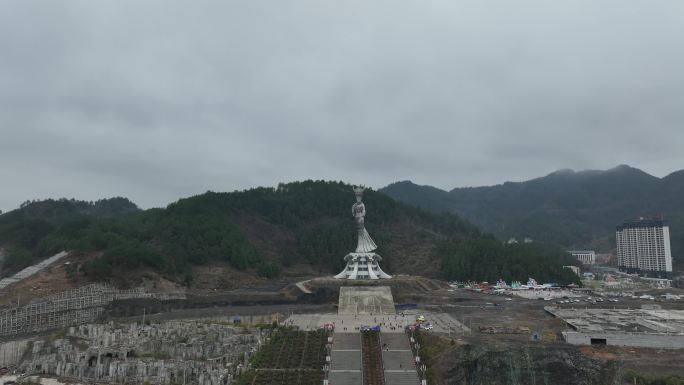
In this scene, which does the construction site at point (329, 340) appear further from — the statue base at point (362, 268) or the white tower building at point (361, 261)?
the white tower building at point (361, 261)

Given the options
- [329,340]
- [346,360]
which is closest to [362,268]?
[329,340]

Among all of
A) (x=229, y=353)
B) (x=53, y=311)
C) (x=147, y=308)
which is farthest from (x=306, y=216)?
(x=229, y=353)

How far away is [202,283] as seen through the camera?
7794 cm

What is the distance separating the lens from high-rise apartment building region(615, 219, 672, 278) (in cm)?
11438

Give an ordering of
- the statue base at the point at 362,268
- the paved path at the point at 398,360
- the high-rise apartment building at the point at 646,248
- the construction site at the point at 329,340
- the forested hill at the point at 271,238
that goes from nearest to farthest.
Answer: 1. the paved path at the point at 398,360
2. the construction site at the point at 329,340
3. the statue base at the point at 362,268
4. the forested hill at the point at 271,238
5. the high-rise apartment building at the point at 646,248

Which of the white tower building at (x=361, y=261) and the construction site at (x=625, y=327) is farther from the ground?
the white tower building at (x=361, y=261)

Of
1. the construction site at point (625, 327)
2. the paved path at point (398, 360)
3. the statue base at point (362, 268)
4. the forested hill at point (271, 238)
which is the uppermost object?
the forested hill at point (271, 238)

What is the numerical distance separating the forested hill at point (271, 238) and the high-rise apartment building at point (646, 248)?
705 inches

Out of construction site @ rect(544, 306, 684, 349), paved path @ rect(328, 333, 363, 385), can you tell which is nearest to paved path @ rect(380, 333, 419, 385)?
paved path @ rect(328, 333, 363, 385)

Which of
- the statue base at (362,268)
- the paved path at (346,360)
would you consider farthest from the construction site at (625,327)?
the statue base at (362,268)

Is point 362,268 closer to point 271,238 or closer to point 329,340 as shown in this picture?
point 329,340

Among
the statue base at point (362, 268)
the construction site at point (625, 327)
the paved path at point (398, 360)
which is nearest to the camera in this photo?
the paved path at point (398, 360)

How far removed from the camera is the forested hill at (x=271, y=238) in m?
79.0

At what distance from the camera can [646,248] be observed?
120 meters
